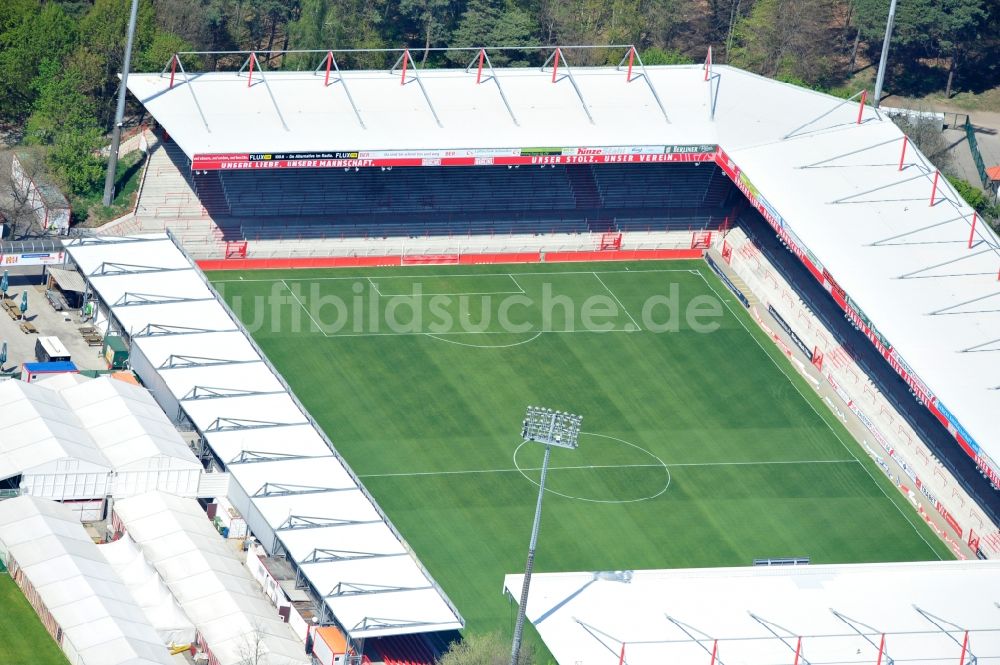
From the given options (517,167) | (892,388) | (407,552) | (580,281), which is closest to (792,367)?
(892,388)

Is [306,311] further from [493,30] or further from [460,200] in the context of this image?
[493,30]

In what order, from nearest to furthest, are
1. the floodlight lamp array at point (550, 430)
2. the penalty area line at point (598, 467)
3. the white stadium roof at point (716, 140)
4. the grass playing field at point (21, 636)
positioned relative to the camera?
the floodlight lamp array at point (550, 430) → the grass playing field at point (21, 636) → the penalty area line at point (598, 467) → the white stadium roof at point (716, 140)

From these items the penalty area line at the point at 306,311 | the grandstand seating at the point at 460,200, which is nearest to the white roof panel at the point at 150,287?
the penalty area line at the point at 306,311

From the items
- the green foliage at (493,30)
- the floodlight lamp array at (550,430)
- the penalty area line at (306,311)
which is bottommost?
the penalty area line at (306,311)

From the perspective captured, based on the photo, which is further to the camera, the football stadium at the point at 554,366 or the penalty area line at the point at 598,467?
the penalty area line at the point at 598,467

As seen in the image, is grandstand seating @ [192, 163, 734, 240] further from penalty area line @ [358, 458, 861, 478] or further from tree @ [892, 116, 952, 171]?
penalty area line @ [358, 458, 861, 478]

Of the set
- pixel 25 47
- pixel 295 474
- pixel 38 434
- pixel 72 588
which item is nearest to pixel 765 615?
pixel 295 474

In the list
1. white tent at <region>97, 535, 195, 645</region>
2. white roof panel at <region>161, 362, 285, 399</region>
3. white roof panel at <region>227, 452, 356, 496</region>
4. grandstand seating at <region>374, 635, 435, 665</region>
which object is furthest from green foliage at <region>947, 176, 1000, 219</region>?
white tent at <region>97, 535, 195, 645</region>

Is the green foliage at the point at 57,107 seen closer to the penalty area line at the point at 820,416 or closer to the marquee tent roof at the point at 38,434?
the marquee tent roof at the point at 38,434
